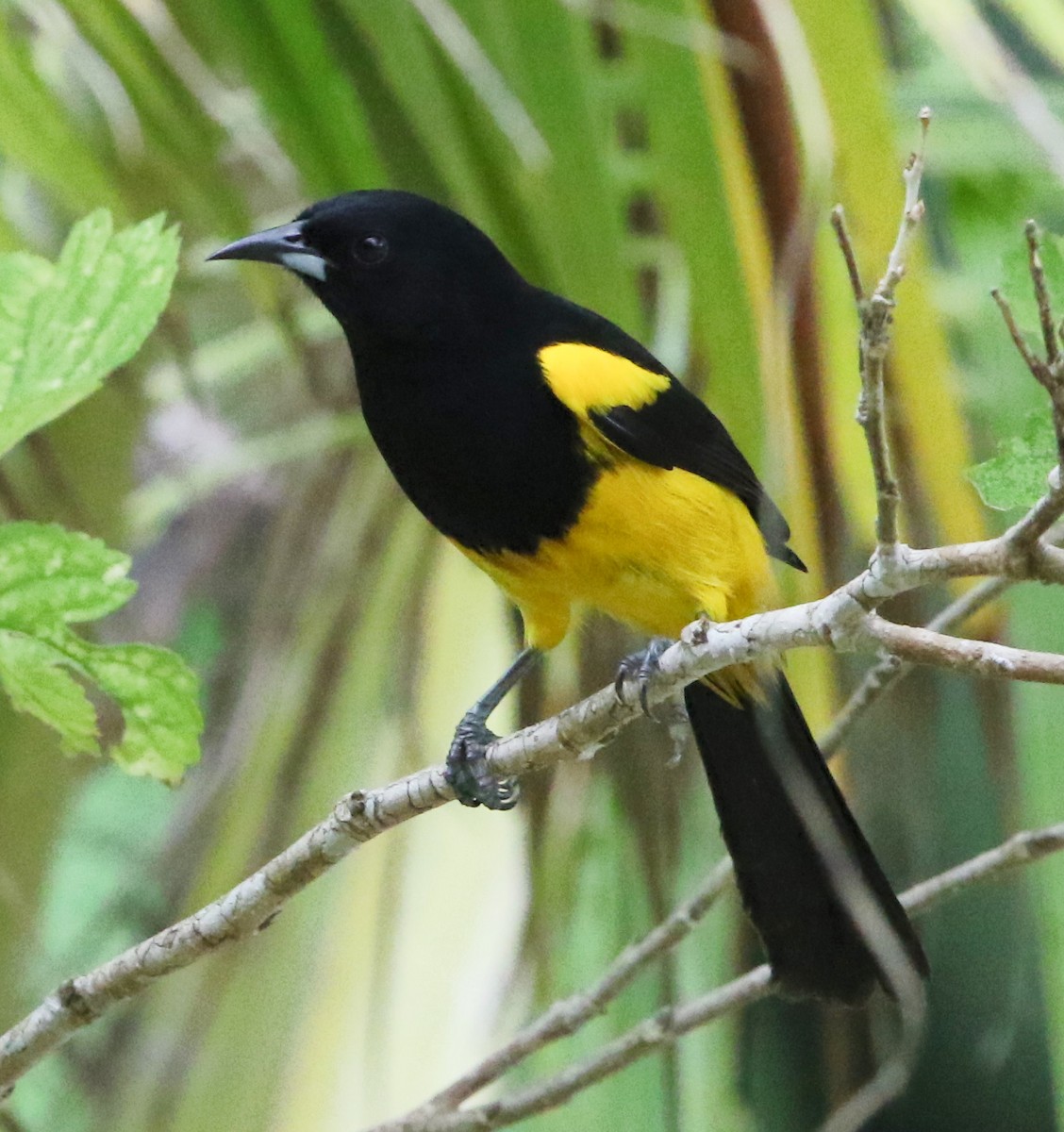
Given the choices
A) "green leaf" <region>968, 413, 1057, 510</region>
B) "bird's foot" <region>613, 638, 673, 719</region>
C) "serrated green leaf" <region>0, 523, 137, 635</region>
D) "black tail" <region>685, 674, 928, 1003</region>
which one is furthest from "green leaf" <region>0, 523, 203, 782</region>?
"black tail" <region>685, 674, 928, 1003</region>

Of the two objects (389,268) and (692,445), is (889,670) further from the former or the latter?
(389,268)

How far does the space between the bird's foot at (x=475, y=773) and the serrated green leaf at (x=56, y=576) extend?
0.29 m

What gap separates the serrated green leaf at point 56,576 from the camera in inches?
26.2

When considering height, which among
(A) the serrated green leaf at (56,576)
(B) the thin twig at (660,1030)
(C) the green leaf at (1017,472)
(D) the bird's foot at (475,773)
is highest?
(A) the serrated green leaf at (56,576)

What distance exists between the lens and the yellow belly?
3.44 feet

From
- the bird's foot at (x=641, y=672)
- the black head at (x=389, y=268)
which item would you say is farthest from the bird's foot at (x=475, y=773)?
the black head at (x=389, y=268)

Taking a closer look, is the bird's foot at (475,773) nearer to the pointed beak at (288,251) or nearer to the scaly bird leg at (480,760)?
the scaly bird leg at (480,760)

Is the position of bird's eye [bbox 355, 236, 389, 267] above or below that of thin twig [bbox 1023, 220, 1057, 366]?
above

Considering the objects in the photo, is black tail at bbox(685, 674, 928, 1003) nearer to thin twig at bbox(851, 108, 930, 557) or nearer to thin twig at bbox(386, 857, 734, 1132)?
thin twig at bbox(386, 857, 734, 1132)

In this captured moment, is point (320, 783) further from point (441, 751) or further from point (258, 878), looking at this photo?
point (258, 878)

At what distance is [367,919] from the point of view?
1661 mm

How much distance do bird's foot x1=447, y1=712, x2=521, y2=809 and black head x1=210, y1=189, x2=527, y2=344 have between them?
0.33m

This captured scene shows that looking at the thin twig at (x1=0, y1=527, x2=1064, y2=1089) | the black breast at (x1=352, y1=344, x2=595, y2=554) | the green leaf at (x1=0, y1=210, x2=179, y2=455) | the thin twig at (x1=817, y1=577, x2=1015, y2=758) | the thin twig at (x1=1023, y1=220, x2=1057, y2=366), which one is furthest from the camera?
the black breast at (x1=352, y1=344, x2=595, y2=554)

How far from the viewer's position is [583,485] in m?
1.03
